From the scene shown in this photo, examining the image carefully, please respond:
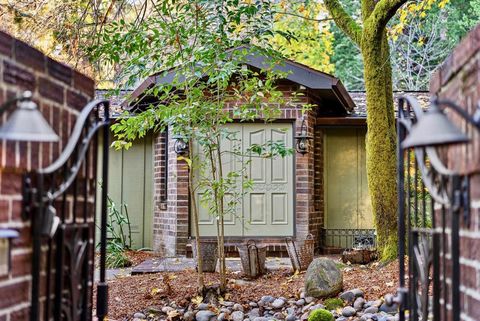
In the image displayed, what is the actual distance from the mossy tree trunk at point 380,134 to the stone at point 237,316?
8.53 feet

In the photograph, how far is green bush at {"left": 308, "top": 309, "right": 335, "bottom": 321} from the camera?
5.54 metres

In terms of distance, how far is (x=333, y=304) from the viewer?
6.10 m

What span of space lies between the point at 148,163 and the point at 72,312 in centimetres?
929

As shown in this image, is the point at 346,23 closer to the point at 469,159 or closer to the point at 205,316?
the point at 205,316

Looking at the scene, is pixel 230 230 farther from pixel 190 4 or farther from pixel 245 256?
pixel 190 4

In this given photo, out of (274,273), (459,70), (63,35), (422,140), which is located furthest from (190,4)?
(422,140)

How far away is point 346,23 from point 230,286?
4.33m

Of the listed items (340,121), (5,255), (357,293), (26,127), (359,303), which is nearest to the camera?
(26,127)

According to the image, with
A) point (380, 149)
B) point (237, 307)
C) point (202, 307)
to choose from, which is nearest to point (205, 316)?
point (202, 307)

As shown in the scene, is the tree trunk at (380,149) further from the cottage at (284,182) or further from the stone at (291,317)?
the stone at (291,317)

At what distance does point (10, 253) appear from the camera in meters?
2.07

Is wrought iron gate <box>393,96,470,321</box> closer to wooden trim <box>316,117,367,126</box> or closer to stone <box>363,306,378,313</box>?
stone <box>363,306,378,313</box>

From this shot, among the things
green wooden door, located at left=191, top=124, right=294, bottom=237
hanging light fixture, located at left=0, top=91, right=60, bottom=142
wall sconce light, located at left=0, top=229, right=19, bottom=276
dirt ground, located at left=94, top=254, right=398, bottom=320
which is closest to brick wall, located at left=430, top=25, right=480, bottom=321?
hanging light fixture, located at left=0, top=91, right=60, bottom=142

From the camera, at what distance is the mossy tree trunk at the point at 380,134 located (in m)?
8.02
